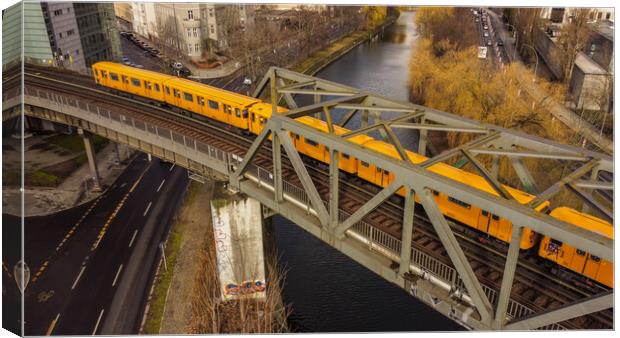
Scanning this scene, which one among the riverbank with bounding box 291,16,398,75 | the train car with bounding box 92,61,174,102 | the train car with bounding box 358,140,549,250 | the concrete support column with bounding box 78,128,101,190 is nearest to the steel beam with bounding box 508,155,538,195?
the train car with bounding box 358,140,549,250

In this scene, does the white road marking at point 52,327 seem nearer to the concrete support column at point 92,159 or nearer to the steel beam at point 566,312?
the concrete support column at point 92,159

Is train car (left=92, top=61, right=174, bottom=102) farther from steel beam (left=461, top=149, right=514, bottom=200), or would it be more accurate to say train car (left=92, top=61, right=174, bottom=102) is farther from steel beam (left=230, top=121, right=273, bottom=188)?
steel beam (left=461, top=149, right=514, bottom=200)

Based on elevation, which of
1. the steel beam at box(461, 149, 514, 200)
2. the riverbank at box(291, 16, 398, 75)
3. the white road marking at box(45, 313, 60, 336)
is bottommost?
the white road marking at box(45, 313, 60, 336)

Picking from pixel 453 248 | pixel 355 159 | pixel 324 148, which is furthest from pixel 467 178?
pixel 324 148

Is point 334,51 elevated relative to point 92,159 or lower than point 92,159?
elevated

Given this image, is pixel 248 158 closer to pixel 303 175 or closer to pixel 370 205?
pixel 303 175

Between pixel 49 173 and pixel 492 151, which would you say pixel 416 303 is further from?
pixel 49 173
